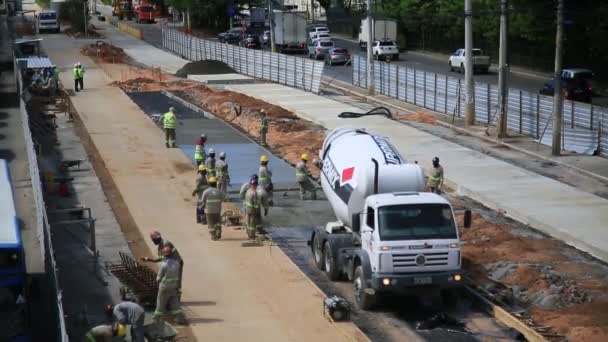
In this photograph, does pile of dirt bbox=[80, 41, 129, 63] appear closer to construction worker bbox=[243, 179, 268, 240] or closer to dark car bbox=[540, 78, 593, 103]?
dark car bbox=[540, 78, 593, 103]

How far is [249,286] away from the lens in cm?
2205

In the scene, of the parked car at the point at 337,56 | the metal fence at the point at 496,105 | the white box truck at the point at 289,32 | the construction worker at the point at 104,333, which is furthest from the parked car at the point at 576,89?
the construction worker at the point at 104,333

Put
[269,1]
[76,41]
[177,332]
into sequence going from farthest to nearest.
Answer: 1. [76,41]
2. [269,1]
3. [177,332]

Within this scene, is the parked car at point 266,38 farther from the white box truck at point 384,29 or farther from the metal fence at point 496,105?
the metal fence at point 496,105

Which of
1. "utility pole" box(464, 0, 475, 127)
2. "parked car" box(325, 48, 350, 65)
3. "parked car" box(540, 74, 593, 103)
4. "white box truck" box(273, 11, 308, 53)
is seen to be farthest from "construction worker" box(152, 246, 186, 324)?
"white box truck" box(273, 11, 308, 53)

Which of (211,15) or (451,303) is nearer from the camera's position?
(451,303)

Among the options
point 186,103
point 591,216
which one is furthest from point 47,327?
point 186,103

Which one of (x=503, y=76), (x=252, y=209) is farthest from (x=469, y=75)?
(x=252, y=209)

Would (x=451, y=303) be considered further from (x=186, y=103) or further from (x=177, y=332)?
(x=186, y=103)

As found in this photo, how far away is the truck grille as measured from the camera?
19906mm

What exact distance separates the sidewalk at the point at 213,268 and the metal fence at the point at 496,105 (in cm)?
1385

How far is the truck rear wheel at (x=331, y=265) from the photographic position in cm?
2245

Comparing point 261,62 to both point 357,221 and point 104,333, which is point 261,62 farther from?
point 104,333

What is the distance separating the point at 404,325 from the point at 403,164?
406 centimetres
